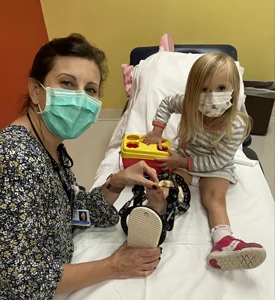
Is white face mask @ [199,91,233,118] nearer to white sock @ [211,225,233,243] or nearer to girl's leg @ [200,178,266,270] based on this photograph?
girl's leg @ [200,178,266,270]

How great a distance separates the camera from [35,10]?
2480 millimetres

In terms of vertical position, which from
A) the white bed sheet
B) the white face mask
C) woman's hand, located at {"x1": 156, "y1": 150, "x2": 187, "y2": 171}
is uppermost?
the white face mask

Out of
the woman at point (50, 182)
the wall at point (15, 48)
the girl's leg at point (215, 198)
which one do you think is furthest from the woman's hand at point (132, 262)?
the wall at point (15, 48)

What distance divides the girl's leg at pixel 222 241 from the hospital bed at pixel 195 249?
0.04 m

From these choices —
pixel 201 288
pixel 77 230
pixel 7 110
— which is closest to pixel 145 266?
pixel 201 288

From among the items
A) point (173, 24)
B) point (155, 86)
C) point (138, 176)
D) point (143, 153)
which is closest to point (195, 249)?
point (138, 176)

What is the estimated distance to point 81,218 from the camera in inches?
A: 51.8

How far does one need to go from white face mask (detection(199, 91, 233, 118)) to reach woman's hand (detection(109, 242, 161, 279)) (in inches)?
22.7

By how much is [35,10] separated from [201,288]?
83.7 inches

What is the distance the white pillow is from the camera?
6.16 feet

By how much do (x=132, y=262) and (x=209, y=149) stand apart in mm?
636

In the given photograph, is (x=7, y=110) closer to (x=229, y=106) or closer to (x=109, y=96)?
(x=109, y=96)

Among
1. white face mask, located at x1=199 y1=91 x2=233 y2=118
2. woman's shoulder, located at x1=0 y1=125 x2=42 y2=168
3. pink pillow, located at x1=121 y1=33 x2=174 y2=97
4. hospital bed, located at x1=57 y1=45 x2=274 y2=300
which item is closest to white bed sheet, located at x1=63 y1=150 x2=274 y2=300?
hospital bed, located at x1=57 y1=45 x2=274 y2=300

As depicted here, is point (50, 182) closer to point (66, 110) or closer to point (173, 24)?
point (66, 110)
